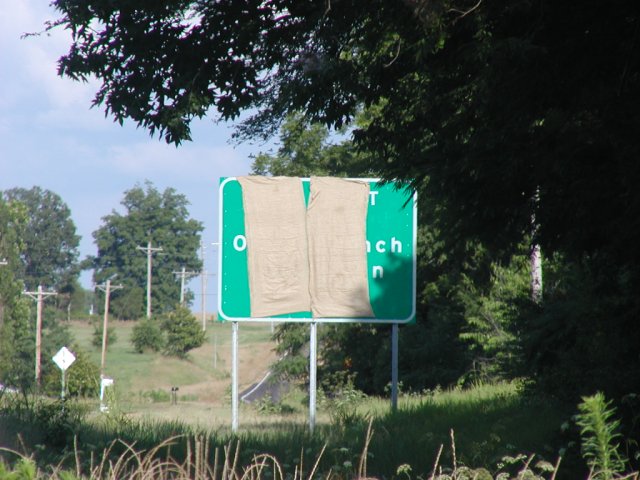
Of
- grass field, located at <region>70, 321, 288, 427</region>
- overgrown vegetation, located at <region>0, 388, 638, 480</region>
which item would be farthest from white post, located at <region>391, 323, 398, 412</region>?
grass field, located at <region>70, 321, 288, 427</region>

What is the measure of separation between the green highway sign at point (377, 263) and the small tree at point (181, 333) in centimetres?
7536

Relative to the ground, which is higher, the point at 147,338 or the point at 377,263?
the point at 377,263

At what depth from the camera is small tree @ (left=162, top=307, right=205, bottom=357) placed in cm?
8981

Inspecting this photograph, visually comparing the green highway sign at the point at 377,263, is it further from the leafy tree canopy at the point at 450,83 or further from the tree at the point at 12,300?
the tree at the point at 12,300

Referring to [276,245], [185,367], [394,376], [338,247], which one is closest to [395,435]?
[394,376]

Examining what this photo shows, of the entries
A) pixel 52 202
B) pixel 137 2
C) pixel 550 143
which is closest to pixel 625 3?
pixel 550 143

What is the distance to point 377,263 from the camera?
15.4 meters

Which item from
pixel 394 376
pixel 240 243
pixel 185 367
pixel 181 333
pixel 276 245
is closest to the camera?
pixel 394 376

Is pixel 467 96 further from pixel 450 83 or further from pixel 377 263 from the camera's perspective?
pixel 377 263

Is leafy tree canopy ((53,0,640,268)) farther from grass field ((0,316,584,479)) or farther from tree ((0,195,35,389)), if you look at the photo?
tree ((0,195,35,389))

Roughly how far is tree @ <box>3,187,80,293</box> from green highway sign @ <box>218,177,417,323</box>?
4356 inches

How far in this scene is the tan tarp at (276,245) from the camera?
602 inches

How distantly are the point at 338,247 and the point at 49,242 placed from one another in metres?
118

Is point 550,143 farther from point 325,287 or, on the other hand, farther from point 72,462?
point 325,287
